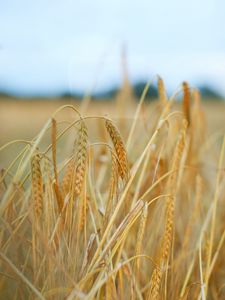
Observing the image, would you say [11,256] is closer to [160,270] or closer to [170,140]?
[160,270]

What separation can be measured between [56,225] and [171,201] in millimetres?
183

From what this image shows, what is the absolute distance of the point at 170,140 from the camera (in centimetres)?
119

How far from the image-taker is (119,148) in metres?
0.74

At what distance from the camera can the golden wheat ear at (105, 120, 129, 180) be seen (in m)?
0.73

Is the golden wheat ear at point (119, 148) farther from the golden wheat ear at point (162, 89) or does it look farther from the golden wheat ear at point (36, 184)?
the golden wheat ear at point (162, 89)

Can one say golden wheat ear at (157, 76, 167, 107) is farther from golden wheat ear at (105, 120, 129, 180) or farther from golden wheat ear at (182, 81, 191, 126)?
golden wheat ear at (105, 120, 129, 180)

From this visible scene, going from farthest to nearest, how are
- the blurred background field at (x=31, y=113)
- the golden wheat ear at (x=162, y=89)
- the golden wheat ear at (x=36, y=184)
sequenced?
the blurred background field at (x=31, y=113) → the golden wheat ear at (x=162, y=89) → the golden wheat ear at (x=36, y=184)

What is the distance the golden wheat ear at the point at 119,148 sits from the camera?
0.73 m

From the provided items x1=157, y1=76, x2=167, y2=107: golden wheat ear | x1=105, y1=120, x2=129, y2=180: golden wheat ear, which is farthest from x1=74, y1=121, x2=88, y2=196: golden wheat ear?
x1=157, y1=76, x2=167, y2=107: golden wheat ear

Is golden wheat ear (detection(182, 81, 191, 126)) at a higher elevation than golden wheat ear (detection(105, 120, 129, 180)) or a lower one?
higher

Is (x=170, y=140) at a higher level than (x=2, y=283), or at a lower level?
higher

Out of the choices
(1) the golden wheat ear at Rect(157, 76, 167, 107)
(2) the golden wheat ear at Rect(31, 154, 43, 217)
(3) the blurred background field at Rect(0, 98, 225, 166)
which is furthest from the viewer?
(3) the blurred background field at Rect(0, 98, 225, 166)

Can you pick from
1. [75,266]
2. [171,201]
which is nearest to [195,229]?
[171,201]

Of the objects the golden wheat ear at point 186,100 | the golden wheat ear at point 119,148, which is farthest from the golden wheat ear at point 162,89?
the golden wheat ear at point 119,148
